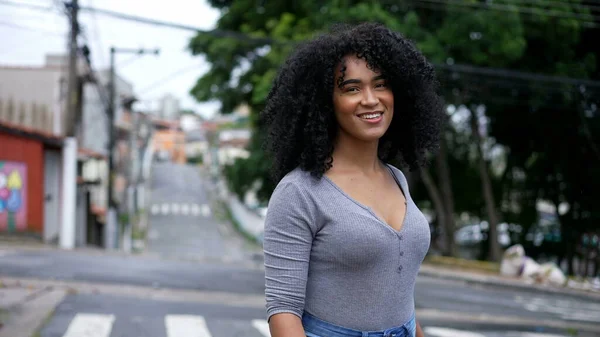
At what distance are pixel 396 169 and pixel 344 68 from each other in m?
0.50

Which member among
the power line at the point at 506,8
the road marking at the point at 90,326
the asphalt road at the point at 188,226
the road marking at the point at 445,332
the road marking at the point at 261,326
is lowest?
the asphalt road at the point at 188,226

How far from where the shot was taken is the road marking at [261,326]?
780cm

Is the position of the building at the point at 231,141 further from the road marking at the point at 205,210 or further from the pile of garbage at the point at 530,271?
the pile of garbage at the point at 530,271

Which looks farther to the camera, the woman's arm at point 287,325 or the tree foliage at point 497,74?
the tree foliage at point 497,74

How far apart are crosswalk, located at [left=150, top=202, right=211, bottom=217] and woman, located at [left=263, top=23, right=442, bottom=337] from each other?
5050 cm

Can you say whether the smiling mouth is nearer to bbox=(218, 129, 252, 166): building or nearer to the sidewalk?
the sidewalk

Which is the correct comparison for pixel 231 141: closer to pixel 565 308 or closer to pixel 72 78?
pixel 72 78

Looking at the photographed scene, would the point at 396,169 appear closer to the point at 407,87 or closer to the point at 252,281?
the point at 407,87

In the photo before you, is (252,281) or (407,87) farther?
(252,281)

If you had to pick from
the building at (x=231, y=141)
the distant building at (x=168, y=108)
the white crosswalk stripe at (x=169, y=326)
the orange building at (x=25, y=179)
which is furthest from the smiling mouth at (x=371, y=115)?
the distant building at (x=168, y=108)

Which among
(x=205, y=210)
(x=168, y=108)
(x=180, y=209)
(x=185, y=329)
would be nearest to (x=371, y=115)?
(x=185, y=329)

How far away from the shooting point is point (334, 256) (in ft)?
7.18

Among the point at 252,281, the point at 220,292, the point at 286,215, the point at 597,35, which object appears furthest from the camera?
the point at 597,35

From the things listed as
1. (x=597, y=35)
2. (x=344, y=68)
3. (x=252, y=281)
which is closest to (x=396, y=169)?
(x=344, y=68)
